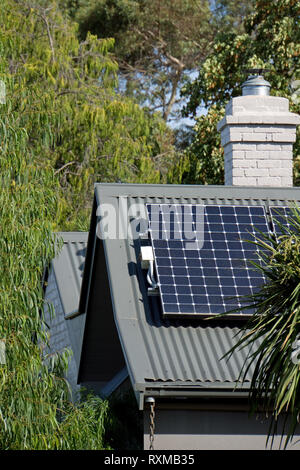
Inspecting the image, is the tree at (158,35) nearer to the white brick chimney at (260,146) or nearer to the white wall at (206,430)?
the white brick chimney at (260,146)

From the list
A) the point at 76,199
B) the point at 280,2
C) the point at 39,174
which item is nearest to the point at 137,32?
the point at 280,2

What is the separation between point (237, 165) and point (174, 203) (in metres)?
2.19

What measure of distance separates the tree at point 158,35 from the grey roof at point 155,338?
2742cm

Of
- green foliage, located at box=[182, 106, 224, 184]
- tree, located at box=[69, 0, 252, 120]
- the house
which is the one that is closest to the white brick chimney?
the house

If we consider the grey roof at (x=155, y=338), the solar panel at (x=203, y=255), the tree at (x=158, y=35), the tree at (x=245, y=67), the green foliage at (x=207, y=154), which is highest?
the tree at (x=158, y=35)

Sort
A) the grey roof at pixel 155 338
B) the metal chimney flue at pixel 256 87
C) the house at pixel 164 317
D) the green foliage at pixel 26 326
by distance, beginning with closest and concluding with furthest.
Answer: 1. the green foliage at pixel 26 326
2. the grey roof at pixel 155 338
3. the house at pixel 164 317
4. the metal chimney flue at pixel 256 87

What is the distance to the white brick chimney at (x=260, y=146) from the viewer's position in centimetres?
1542

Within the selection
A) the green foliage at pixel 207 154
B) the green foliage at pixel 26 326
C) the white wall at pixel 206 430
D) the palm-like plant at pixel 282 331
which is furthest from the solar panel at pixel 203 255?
the green foliage at pixel 207 154

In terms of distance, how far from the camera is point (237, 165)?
611 inches

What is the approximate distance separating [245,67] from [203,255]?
49.6 ft

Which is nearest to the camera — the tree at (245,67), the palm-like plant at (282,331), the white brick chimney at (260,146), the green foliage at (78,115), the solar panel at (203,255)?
the palm-like plant at (282,331)

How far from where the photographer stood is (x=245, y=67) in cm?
2692

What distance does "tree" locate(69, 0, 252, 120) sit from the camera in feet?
131
